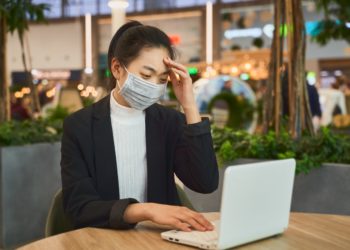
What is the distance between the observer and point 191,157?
1925 millimetres

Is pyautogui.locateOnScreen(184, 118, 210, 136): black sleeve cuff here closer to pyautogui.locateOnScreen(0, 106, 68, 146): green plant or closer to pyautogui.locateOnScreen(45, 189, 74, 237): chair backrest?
pyautogui.locateOnScreen(45, 189, 74, 237): chair backrest

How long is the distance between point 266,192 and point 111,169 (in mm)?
663

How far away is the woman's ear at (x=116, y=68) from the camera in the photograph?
6.46 feet

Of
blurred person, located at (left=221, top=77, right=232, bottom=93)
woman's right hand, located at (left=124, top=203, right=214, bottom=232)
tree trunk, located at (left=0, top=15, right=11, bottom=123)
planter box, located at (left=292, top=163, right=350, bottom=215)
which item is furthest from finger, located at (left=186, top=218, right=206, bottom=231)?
blurred person, located at (left=221, top=77, right=232, bottom=93)

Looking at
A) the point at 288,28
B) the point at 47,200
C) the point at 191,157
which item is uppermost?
the point at 288,28

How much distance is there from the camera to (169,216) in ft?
5.08

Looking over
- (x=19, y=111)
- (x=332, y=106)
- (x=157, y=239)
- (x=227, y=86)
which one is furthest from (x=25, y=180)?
(x=332, y=106)

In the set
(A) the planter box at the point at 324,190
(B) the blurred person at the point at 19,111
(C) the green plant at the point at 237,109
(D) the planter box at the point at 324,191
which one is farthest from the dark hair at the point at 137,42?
(B) the blurred person at the point at 19,111

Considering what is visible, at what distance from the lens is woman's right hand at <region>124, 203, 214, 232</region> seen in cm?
153

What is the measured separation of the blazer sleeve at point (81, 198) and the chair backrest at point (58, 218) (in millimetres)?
75

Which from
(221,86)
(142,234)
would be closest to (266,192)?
(142,234)

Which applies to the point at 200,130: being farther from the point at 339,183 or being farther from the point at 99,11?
the point at 99,11

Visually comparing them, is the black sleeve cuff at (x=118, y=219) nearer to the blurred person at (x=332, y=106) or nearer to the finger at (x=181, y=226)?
the finger at (x=181, y=226)

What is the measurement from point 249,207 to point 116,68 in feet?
2.71
